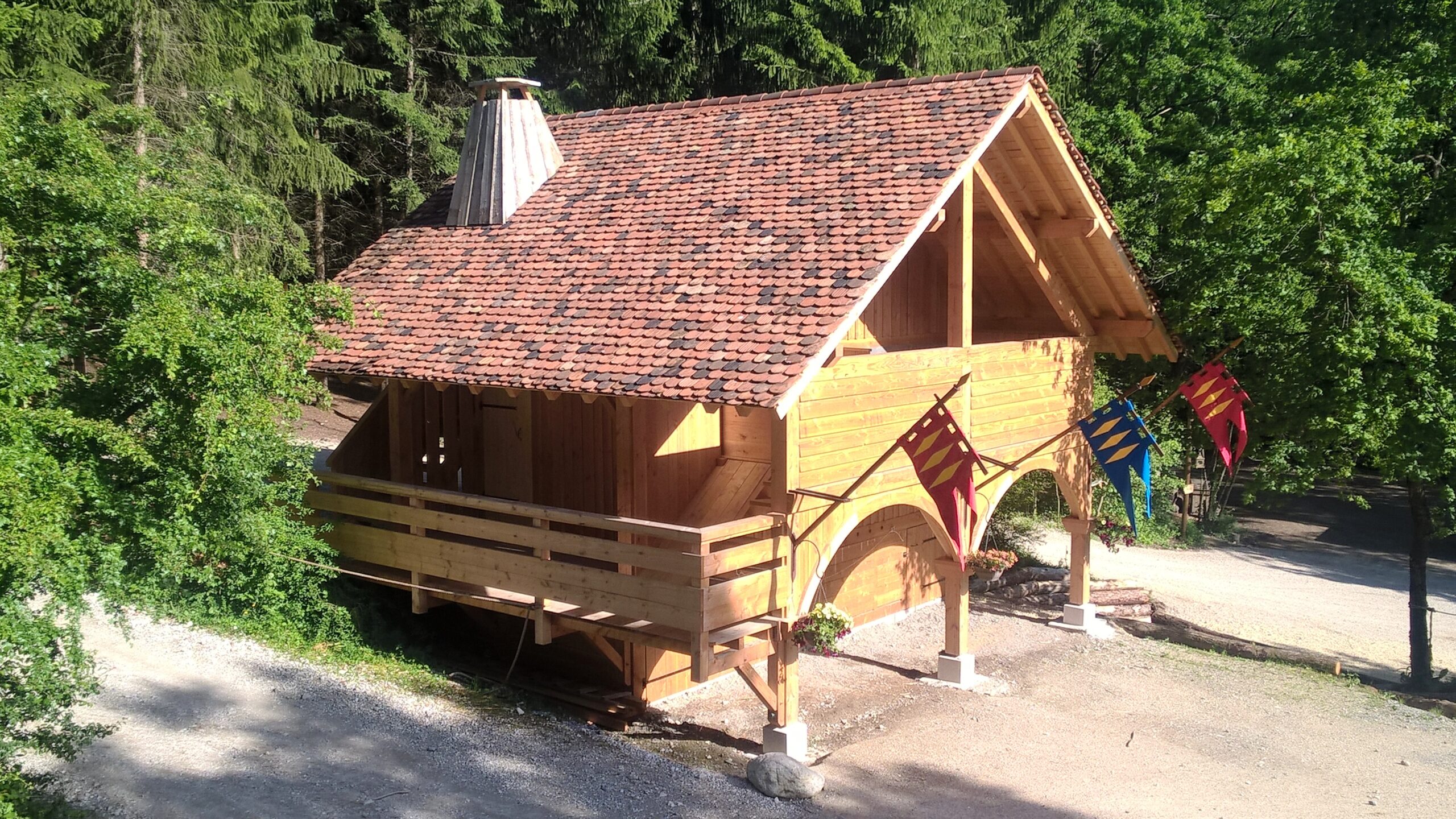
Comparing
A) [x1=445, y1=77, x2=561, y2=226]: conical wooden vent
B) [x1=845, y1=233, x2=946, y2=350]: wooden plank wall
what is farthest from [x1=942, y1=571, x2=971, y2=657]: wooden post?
[x1=445, y1=77, x2=561, y2=226]: conical wooden vent

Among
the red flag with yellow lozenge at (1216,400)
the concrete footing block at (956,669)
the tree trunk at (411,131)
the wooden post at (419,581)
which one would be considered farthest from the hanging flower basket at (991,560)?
the tree trunk at (411,131)

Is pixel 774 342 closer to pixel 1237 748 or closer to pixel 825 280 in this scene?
pixel 825 280

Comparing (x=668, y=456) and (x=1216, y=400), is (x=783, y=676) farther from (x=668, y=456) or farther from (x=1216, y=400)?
(x=1216, y=400)

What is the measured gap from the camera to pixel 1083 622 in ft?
56.2

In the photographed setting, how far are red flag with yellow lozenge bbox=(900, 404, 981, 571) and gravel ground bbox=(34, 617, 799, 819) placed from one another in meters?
3.09

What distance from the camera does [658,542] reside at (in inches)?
493

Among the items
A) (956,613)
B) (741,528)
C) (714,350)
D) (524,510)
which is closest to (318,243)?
(524,510)

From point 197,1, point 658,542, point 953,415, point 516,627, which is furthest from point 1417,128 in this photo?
point 197,1

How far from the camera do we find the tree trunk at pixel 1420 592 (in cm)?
1661

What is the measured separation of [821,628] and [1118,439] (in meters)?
4.69

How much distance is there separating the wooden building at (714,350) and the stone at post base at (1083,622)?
3.16ft

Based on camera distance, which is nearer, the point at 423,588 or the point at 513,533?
the point at 513,533

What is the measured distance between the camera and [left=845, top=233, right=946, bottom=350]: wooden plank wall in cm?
1428

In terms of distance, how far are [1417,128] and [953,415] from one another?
8.46 metres
